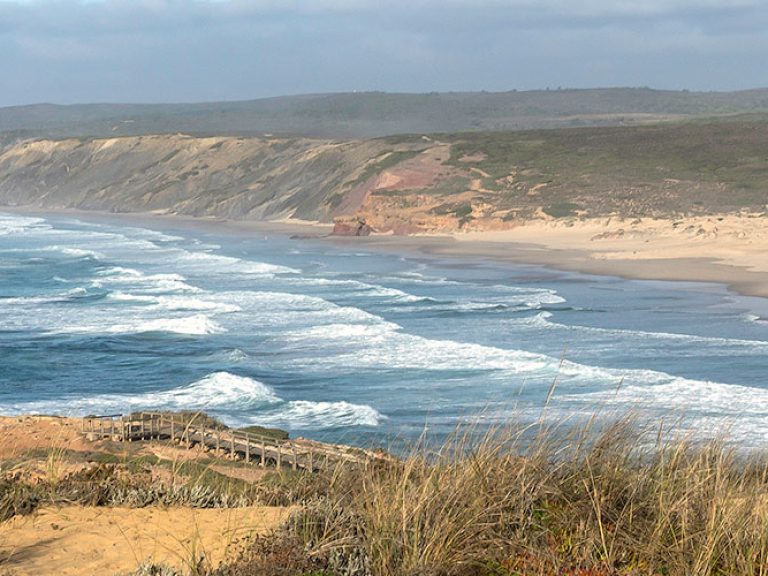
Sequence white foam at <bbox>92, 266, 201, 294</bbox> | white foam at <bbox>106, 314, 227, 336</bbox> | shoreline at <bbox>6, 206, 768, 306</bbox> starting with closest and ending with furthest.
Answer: white foam at <bbox>106, 314, 227, 336</bbox>, shoreline at <bbox>6, 206, 768, 306</bbox>, white foam at <bbox>92, 266, 201, 294</bbox>

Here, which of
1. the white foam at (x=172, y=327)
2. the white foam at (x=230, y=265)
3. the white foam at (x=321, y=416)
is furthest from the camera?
the white foam at (x=230, y=265)

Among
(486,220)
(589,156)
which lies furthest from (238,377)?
(589,156)

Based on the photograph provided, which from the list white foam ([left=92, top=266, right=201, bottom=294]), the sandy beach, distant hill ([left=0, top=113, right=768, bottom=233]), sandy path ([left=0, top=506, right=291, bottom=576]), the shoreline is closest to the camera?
sandy path ([left=0, top=506, right=291, bottom=576])

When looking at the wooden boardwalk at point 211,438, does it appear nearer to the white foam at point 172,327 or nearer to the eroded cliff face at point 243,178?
the white foam at point 172,327

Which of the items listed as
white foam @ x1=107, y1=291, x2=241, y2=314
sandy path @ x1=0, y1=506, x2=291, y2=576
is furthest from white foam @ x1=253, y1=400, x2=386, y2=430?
white foam @ x1=107, y1=291, x2=241, y2=314

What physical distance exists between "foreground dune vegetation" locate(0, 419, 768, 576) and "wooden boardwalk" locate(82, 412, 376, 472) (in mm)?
7439

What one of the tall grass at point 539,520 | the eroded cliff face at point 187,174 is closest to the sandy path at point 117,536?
the tall grass at point 539,520

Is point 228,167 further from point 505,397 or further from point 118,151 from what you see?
point 505,397

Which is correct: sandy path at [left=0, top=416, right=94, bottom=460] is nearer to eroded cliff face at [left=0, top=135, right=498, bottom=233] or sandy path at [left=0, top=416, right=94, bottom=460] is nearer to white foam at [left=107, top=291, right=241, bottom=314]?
white foam at [left=107, top=291, right=241, bottom=314]

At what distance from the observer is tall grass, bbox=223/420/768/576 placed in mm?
7086

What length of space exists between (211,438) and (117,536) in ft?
39.1

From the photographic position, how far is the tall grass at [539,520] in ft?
23.2

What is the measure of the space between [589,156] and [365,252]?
33.3 metres

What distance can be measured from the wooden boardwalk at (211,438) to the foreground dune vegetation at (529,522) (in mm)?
7439
